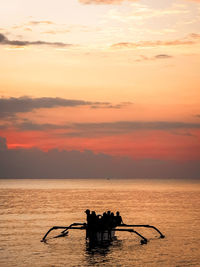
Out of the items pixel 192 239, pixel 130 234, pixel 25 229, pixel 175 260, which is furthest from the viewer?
pixel 25 229

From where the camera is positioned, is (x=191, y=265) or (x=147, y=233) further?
(x=147, y=233)

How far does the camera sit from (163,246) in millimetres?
42281

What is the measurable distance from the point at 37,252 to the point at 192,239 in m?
17.4

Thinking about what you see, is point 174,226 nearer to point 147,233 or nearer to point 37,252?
point 147,233

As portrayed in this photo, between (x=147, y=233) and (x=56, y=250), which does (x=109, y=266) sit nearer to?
(x=56, y=250)

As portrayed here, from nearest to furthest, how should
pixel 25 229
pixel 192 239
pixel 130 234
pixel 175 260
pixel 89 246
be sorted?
pixel 175 260, pixel 89 246, pixel 192 239, pixel 130 234, pixel 25 229

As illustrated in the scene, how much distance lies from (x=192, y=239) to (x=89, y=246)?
39.8 feet

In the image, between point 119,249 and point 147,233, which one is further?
point 147,233

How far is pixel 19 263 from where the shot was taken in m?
34.1

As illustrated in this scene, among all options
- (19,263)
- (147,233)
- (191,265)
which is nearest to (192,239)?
(147,233)

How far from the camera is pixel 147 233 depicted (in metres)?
51.5

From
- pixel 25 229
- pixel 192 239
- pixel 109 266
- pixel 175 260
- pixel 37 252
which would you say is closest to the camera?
pixel 109 266

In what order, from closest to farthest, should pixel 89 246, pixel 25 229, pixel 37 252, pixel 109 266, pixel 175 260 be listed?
pixel 109 266 < pixel 175 260 < pixel 37 252 < pixel 89 246 < pixel 25 229

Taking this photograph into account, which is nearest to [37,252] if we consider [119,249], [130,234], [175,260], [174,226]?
[119,249]
